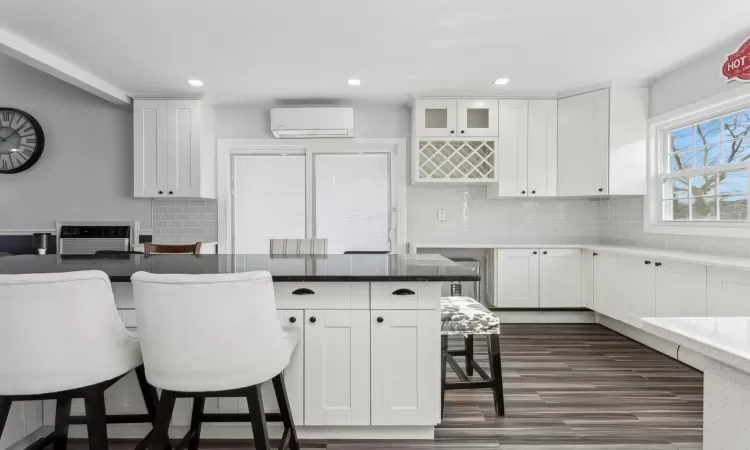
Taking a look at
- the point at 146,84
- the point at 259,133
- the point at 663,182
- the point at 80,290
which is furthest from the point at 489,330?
the point at 146,84

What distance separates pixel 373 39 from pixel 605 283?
10.0 ft

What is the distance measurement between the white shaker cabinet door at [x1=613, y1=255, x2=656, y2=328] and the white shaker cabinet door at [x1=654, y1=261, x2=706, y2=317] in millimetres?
80

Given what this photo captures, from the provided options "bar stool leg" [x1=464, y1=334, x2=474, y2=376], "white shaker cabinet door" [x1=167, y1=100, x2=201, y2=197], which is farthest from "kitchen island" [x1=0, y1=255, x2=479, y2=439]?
"white shaker cabinet door" [x1=167, y1=100, x2=201, y2=197]

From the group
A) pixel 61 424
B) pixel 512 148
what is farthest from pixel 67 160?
pixel 512 148

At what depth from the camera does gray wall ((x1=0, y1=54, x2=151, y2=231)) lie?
179 inches

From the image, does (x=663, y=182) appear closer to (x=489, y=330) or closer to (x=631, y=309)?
(x=631, y=309)

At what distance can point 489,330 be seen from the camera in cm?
225

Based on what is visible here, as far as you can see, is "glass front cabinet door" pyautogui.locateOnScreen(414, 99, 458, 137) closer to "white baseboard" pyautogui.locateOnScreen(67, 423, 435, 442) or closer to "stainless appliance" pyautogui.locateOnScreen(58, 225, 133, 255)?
"white baseboard" pyautogui.locateOnScreen(67, 423, 435, 442)

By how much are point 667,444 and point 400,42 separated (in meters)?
2.91

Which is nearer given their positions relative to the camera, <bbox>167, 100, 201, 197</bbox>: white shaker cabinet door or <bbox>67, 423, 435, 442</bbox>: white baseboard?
<bbox>67, 423, 435, 442</bbox>: white baseboard

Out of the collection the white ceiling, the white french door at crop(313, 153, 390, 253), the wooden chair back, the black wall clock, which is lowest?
the wooden chair back

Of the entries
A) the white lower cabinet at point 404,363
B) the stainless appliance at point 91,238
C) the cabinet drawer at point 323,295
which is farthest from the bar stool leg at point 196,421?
the stainless appliance at point 91,238

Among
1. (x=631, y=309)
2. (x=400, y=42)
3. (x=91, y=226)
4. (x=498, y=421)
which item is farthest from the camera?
(x=91, y=226)

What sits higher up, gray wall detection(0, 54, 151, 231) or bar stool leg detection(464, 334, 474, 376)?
gray wall detection(0, 54, 151, 231)
